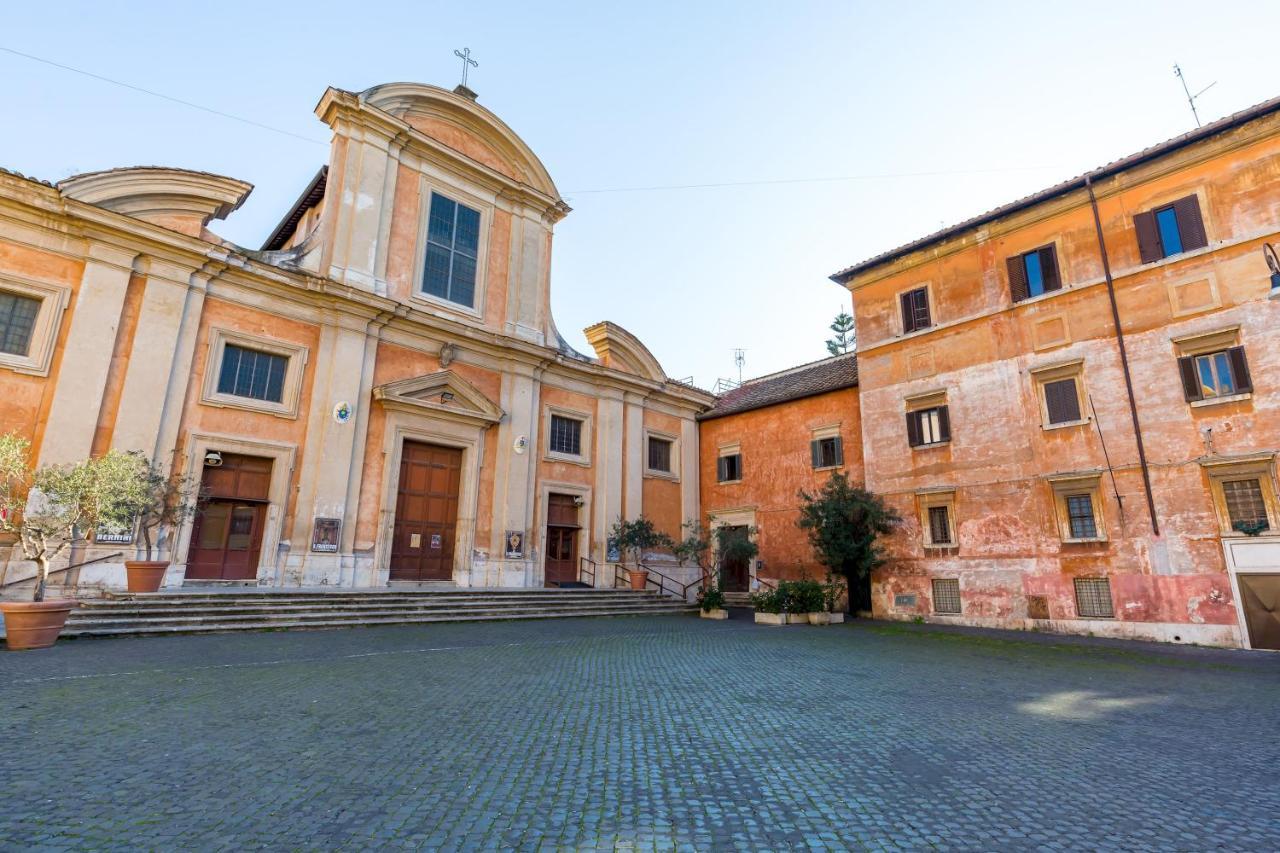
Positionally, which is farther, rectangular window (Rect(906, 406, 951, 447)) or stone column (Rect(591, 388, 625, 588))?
stone column (Rect(591, 388, 625, 588))

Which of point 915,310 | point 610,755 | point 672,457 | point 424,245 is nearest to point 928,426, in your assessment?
point 915,310

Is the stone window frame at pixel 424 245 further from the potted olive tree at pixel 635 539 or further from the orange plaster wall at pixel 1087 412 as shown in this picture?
the orange plaster wall at pixel 1087 412

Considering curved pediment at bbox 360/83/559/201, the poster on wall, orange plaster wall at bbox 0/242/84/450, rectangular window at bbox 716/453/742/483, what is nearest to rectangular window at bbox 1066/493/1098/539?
rectangular window at bbox 716/453/742/483

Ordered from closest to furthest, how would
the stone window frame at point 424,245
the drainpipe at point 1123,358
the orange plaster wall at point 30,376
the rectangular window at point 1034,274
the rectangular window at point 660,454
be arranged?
the orange plaster wall at point 30,376
the drainpipe at point 1123,358
the rectangular window at point 1034,274
the stone window frame at point 424,245
the rectangular window at point 660,454

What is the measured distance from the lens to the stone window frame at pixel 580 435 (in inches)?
750

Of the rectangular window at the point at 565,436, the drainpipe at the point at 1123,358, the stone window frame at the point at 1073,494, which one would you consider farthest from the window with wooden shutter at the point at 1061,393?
the rectangular window at the point at 565,436

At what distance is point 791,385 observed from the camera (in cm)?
Result: 2209

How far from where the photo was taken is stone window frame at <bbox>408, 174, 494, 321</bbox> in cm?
1745

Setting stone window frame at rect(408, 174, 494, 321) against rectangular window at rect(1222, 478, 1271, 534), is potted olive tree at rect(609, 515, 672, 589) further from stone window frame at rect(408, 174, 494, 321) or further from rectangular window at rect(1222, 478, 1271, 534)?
rectangular window at rect(1222, 478, 1271, 534)

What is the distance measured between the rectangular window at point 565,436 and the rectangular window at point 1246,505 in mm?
15711

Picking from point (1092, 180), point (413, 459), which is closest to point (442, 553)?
point (413, 459)

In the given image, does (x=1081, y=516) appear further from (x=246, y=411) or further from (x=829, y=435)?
(x=246, y=411)

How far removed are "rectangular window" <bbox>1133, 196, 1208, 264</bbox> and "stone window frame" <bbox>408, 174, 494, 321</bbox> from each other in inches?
660

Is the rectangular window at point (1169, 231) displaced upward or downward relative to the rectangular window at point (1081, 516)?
upward
